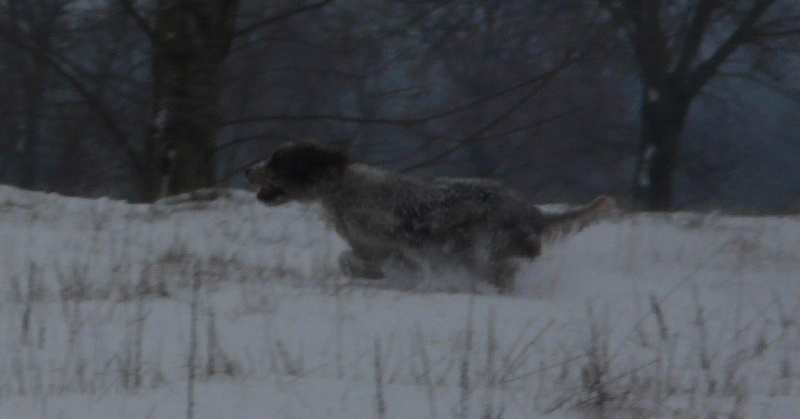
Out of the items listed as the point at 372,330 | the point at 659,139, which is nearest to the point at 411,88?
the point at 659,139

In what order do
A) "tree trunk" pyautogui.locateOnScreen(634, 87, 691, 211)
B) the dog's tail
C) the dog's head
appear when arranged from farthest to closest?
1. "tree trunk" pyautogui.locateOnScreen(634, 87, 691, 211)
2. the dog's head
3. the dog's tail

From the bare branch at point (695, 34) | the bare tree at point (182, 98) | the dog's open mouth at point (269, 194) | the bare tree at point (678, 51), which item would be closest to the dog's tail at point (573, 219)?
the dog's open mouth at point (269, 194)

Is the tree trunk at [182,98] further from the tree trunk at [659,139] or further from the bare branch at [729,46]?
the bare branch at [729,46]

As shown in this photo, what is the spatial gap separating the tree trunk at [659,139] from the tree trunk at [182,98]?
407 inches

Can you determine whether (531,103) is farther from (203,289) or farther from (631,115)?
(203,289)

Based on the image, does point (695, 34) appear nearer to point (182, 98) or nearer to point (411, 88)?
point (411, 88)

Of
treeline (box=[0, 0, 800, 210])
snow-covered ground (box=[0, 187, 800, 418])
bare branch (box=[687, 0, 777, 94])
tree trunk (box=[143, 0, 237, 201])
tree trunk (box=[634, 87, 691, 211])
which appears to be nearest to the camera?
snow-covered ground (box=[0, 187, 800, 418])

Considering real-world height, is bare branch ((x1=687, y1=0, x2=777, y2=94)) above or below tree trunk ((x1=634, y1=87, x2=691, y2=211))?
above

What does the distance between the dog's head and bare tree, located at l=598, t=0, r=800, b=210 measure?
13.7 meters

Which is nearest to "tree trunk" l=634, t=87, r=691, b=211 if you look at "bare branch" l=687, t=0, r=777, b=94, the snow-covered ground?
"bare branch" l=687, t=0, r=777, b=94

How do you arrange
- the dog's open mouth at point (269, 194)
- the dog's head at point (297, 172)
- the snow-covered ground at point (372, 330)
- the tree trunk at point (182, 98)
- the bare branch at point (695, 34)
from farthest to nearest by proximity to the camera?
the bare branch at point (695, 34) → the tree trunk at point (182, 98) → the dog's open mouth at point (269, 194) → the dog's head at point (297, 172) → the snow-covered ground at point (372, 330)

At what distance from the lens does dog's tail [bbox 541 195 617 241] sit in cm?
825

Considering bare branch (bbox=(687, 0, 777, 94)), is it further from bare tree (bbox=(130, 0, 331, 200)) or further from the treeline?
bare tree (bbox=(130, 0, 331, 200))

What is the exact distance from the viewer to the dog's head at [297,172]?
8492mm
